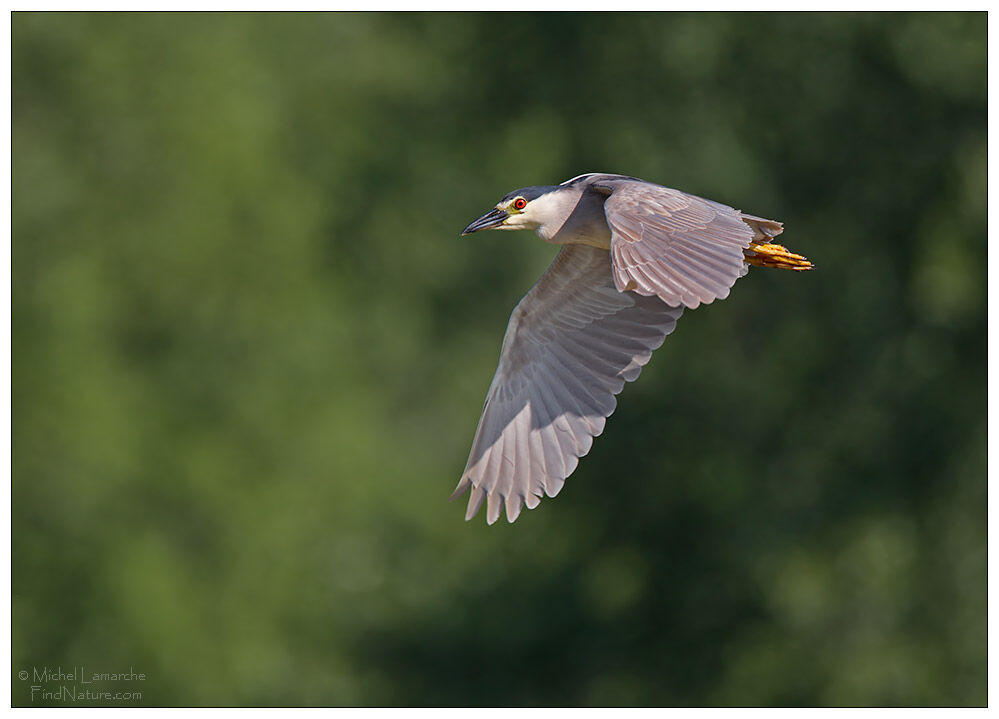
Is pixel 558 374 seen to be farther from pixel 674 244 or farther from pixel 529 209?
pixel 674 244

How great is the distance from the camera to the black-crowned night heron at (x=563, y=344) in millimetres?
6879

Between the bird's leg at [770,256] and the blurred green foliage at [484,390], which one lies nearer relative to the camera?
the bird's leg at [770,256]

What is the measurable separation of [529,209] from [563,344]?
0.80m

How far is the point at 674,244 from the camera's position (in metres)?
5.85

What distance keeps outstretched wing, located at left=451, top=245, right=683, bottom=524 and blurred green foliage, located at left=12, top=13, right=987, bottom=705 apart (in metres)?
7.63

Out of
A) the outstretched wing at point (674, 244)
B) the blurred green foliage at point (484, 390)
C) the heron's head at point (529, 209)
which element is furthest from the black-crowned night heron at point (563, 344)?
the blurred green foliage at point (484, 390)

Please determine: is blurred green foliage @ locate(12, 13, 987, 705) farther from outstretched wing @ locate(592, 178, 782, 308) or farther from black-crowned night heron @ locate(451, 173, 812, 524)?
outstretched wing @ locate(592, 178, 782, 308)

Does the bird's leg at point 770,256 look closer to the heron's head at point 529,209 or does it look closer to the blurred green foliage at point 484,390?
the heron's head at point 529,209

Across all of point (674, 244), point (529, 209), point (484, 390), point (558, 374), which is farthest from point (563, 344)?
point (484, 390)

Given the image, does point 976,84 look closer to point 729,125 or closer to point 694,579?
point 729,125

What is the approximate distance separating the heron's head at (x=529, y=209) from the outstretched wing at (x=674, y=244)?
52 cm

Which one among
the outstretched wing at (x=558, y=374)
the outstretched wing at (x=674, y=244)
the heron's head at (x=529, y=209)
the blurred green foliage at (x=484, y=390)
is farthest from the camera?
the blurred green foliage at (x=484, y=390)

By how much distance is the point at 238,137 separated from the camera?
1902cm

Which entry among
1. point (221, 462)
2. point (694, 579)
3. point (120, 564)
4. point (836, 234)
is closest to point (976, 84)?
point (836, 234)
